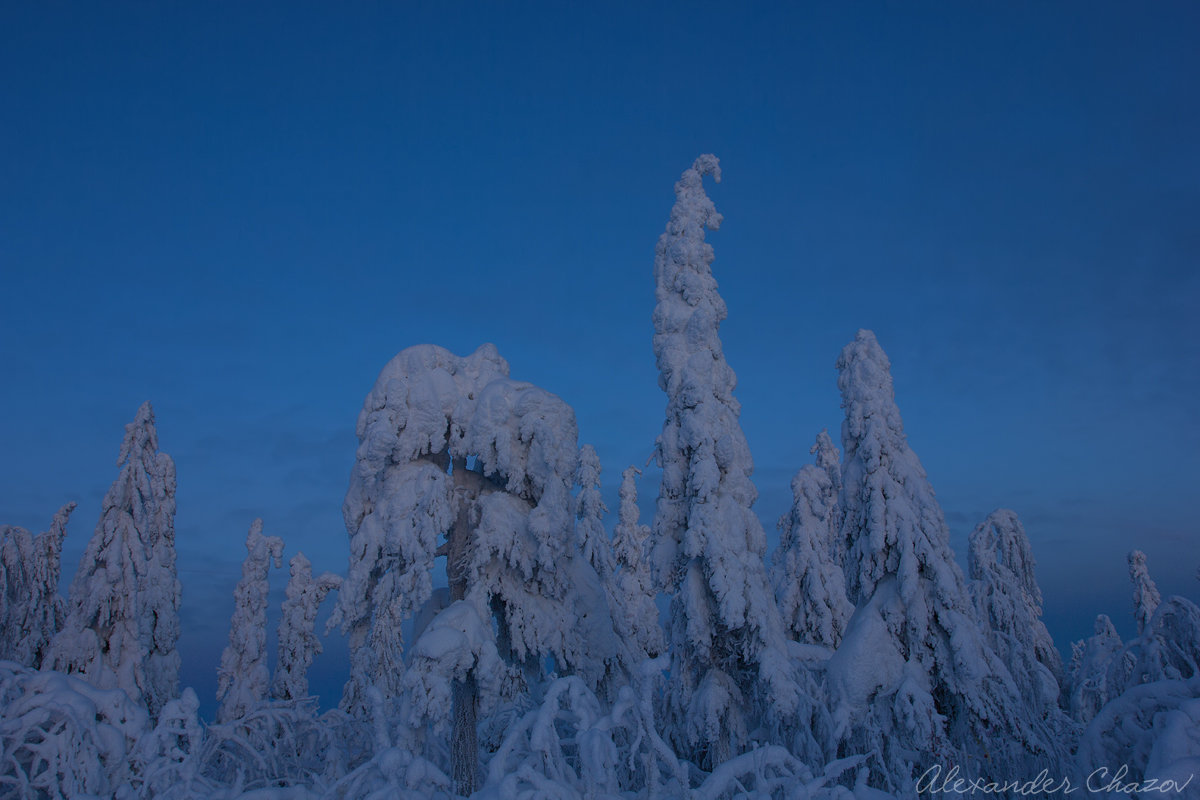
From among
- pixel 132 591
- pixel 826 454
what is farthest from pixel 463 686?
pixel 826 454

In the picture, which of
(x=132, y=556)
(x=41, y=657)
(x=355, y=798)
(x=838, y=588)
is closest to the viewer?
(x=355, y=798)

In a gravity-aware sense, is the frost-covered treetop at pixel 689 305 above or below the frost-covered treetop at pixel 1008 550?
above

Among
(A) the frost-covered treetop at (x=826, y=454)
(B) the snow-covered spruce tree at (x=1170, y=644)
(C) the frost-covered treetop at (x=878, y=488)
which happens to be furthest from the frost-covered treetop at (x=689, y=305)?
(A) the frost-covered treetop at (x=826, y=454)

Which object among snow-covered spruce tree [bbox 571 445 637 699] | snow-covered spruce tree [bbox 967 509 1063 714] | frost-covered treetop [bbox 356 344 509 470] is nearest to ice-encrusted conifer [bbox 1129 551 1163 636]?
snow-covered spruce tree [bbox 967 509 1063 714]

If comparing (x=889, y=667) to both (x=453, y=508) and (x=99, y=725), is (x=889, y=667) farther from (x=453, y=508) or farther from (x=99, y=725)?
(x=99, y=725)

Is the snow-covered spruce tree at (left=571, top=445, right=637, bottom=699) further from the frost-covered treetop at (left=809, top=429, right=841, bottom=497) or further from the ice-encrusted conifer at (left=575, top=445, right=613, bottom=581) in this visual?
the frost-covered treetop at (left=809, top=429, right=841, bottom=497)

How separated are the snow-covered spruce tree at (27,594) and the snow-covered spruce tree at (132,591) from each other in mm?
3218

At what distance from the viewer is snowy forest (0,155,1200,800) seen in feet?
23.8

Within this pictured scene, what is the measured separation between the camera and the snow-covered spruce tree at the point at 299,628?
95.5 feet

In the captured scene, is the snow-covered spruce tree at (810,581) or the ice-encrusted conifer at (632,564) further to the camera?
the ice-encrusted conifer at (632,564)

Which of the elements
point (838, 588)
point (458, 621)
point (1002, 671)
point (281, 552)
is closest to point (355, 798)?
point (458, 621)

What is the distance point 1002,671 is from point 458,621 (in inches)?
A: 400

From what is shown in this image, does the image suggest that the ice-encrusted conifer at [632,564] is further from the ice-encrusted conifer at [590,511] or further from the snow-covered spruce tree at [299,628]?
the snow-covered spruce tree at [299,628]

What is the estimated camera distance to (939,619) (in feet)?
42.7
